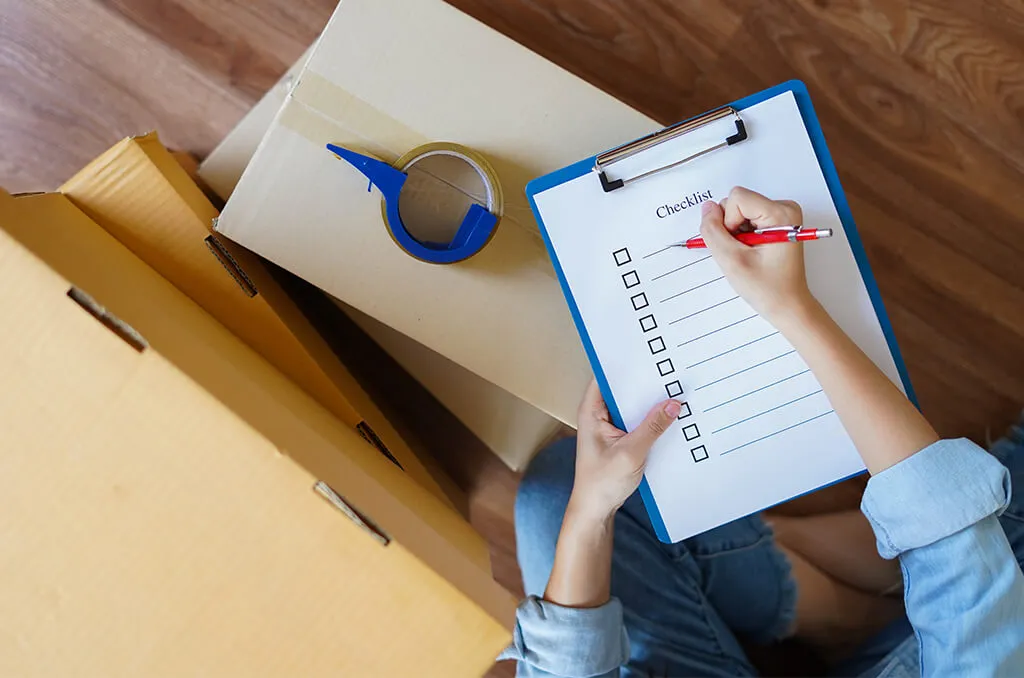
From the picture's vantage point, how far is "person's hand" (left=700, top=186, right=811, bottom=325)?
0.53 metres

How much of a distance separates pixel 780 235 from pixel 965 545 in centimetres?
29

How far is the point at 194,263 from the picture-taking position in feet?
2.02

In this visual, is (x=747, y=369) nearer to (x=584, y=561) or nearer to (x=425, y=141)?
(x=584, y=561)

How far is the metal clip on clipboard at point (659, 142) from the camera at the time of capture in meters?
0.56

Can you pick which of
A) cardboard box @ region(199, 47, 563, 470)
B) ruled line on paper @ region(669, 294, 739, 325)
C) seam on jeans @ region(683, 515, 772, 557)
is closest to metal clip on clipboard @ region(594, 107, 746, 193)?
ruled line on paper @ region(669, 294, 739, 325)

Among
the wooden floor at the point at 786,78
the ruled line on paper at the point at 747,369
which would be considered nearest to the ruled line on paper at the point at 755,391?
the ruled line on paper at the point at 747,369

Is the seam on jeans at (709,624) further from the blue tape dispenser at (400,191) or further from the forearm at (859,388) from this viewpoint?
the blue tape dispenser at (400,191)

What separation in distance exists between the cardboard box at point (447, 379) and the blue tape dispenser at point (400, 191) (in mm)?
237

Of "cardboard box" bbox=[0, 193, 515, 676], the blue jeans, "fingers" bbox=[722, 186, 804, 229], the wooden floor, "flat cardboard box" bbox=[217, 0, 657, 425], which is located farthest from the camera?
the wooden floor

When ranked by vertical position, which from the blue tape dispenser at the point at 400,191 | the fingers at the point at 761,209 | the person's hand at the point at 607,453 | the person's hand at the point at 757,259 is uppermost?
the fingers at the point at 761,209

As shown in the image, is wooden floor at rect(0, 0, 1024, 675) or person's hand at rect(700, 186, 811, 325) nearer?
person's hand at rect(700, 186, 811, 325)

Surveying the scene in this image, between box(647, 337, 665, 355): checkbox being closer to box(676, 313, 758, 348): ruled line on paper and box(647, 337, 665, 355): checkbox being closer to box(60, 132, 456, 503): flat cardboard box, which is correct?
box(676, 313, 758, 348): ruled line on paper

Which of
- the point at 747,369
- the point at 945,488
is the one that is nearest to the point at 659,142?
the point at 747,369

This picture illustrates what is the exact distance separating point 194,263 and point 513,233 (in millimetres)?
292
